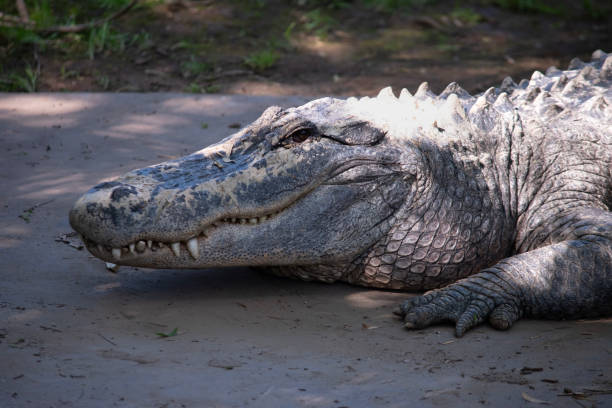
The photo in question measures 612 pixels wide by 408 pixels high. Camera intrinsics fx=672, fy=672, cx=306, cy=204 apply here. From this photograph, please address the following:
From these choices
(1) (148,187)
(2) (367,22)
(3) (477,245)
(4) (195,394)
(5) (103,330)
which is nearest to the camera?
(4) (195,394)

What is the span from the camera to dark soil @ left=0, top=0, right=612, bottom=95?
8164 mm

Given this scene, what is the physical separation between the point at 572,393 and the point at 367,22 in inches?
335

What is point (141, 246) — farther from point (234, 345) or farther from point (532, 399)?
point (532, 399)

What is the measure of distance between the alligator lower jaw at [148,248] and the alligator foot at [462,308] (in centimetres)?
106

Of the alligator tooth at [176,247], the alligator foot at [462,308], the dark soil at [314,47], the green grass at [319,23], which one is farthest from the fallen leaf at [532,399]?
the green grass at [319,23]

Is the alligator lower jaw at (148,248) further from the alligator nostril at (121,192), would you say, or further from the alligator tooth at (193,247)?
the alligator nostril at (121,192)

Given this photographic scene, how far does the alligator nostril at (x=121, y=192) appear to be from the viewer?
10.9 feet

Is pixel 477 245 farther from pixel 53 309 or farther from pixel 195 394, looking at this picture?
pixel 53 309

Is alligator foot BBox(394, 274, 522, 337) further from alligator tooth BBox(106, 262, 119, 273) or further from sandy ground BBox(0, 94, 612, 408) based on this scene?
alligator tooth BBox(106, 262, 119, 273)

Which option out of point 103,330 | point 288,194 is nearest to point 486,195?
point 288,194

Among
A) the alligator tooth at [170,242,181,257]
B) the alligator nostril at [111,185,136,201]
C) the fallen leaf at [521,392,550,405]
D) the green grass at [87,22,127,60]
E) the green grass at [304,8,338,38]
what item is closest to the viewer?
the fallen leaf at [521,392,550,405]

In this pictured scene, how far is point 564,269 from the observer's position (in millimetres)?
3588

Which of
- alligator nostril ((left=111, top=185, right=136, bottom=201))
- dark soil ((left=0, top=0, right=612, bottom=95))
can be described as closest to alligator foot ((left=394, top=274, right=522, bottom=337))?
alligator nostril ((left=111, top=185, right=136, bottom=201))

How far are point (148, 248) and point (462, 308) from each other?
1.63 metres
